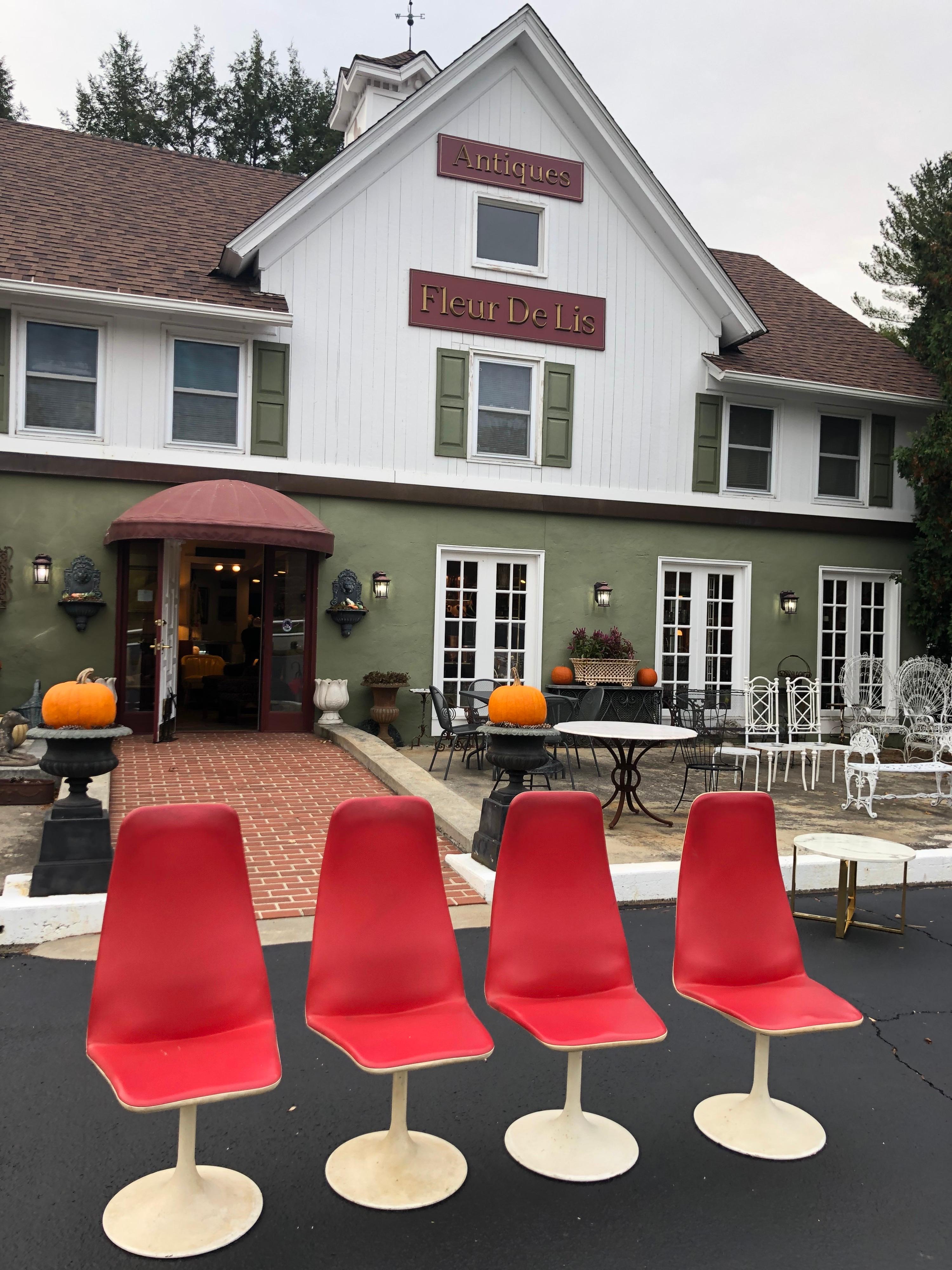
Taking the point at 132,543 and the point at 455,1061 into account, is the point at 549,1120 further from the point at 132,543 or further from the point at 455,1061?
the point at 132,543

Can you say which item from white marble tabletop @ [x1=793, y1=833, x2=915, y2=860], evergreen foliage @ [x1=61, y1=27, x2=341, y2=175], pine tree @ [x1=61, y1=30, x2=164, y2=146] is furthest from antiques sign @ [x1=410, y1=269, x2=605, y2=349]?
pine tree @ [x1=61, y1=30, x2=164, y2=146]

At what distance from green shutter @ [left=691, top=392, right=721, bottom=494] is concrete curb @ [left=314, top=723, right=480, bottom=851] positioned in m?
5.69

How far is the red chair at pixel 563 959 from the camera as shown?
9.32 feet

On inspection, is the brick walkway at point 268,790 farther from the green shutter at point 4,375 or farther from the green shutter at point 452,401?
the green shutter at point 452,401

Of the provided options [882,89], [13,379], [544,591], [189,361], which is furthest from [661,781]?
[882,89]

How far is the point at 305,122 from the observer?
972 inches

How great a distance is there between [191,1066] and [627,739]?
4.65 m

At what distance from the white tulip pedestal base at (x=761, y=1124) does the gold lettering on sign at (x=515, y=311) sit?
10.3 m

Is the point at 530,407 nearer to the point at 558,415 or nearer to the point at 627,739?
the point at 558,415

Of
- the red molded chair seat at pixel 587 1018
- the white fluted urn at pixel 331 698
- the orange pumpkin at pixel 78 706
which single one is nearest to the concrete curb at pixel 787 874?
the red molded chair seat at pixel 587 1018

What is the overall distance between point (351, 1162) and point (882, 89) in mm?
18614

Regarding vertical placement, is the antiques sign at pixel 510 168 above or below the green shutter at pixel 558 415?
above

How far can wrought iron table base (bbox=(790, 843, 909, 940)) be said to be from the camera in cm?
502

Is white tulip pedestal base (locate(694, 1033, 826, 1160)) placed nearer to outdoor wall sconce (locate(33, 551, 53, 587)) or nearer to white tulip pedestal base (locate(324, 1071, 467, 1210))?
white tulip pedestal base (locate(324, 1071, 467, 1210))
